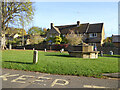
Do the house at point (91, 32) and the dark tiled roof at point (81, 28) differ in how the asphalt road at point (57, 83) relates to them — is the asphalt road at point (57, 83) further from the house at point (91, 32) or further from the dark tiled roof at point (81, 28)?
the dark tiled roof at point (81, 28)

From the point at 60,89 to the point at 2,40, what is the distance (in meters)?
22.1

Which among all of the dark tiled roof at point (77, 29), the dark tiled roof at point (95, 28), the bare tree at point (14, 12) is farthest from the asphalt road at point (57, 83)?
the dark tiled roof at point (77, 29)

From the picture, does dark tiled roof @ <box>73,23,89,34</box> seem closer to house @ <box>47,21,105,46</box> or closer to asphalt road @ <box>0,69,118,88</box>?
house @ <box>47,21,105,46</box>

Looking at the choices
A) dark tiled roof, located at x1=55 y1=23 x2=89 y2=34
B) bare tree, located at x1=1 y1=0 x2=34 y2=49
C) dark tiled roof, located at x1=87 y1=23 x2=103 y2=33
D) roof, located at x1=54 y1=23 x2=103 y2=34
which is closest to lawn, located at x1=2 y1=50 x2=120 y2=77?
bare tree, located at x1=1 y1=0 x2=34 y2=49

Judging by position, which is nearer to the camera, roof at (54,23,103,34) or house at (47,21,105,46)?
house at (47,21,105,46)

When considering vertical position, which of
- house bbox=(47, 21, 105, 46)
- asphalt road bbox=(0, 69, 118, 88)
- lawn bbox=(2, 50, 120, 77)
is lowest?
asphalt road bbox=(0, 69, 118, 88)

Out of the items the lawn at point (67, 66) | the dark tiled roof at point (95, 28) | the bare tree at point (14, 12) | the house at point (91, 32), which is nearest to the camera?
the lawn at point (67, 66)

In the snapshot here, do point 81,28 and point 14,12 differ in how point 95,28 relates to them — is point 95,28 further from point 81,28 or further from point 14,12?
point 14,12

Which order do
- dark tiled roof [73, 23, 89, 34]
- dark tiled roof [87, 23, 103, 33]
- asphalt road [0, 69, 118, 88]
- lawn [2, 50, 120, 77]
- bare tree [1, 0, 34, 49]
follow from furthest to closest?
dark tiled roof [73, 23, 89, 34]
dark tiled roof [87, 23, 103, 33]
bare tree [1, 0, 34, 49]
lawn [2, 50, 120, 77]
asphalt road [0, 69, 118, 88]

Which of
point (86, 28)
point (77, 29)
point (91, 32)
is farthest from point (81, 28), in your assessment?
point (91, 32)

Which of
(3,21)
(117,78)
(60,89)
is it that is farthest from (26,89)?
(3,21)

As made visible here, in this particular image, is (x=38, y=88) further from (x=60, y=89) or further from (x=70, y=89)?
(x=70, y=89)

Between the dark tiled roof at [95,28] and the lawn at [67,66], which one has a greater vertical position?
the dark tiled roof at [95,28]

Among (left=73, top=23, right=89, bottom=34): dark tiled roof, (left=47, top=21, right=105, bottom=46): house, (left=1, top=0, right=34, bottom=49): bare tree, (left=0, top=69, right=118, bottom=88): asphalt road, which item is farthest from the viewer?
(left=73, top=23, right=89, bottom=34): dark tiled roof
